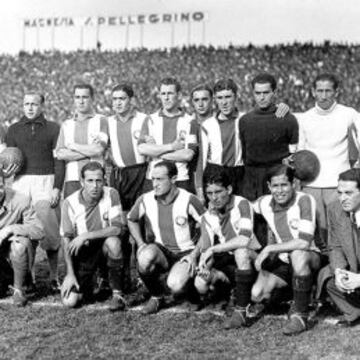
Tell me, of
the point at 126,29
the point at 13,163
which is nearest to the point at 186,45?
the point at 126,29

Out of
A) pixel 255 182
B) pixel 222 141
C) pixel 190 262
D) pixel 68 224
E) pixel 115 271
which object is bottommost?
pixel 115 271

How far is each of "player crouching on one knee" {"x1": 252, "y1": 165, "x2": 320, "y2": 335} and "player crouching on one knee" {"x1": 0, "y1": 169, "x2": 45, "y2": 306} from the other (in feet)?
5.99

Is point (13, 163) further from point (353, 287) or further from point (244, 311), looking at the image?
point (353, 287)

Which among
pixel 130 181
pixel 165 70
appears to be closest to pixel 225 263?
pixel 130 181

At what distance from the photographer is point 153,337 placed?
4.45 meters

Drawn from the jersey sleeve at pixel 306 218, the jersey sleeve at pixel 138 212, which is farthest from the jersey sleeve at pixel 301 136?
the jersey sleeve at pixel 138 212

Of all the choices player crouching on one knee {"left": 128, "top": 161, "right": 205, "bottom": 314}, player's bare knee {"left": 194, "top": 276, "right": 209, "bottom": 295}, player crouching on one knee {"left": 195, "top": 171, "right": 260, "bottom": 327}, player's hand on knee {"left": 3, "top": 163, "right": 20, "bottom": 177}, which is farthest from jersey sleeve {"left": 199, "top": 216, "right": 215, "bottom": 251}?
player's hand on knee {"left": 3, "top": 163, "right": 20, "bottom": 177}

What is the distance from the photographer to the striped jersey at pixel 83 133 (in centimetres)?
584

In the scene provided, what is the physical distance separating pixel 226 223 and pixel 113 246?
911 mm

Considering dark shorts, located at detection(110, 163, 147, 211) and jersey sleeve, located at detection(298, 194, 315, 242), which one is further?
dark shorts, located at detection(110, 163, 147, 211)

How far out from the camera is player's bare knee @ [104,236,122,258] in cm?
512

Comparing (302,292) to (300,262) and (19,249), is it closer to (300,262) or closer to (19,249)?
(300,262)

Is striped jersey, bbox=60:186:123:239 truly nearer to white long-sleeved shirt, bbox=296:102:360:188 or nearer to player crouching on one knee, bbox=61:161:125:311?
player crouching on one knee, bbox=61:161:125:311

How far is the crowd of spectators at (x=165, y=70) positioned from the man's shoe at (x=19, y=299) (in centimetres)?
2055
